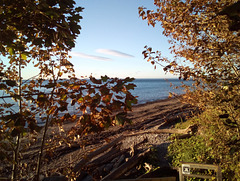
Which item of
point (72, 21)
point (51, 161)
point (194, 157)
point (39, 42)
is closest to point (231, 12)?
point (72, 21)

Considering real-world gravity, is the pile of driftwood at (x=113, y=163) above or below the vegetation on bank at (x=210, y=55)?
below

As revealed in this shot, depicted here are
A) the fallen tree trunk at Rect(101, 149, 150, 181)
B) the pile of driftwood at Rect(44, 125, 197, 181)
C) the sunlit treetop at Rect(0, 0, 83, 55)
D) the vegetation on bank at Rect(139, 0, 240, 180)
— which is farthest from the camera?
the pile of driftwood at Rect(44, 125, 197, 181)

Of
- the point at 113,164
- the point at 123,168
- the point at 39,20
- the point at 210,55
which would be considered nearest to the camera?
the point at 39,20

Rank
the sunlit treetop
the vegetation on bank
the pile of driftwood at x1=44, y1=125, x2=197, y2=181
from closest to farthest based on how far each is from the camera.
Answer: the sunlit treetop < the vegetation on bank < the pile of driftwood at x1=44, y1=125, x2=197, y2=181

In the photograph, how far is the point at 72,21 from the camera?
7.41 ft

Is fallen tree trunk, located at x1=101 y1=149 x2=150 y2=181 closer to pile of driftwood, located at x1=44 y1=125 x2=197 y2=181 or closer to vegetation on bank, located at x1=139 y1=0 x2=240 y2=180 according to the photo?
pile of driftwood, located at x1=44 y1=125 x2=197 y2=181

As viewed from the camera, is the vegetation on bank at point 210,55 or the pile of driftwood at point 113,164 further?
the pile of driftwood at point 113,164

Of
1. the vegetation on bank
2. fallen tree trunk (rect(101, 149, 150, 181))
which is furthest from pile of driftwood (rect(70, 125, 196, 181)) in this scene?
the vegetation on bank

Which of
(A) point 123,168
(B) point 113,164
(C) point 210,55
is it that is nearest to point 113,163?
(B) point 113,164

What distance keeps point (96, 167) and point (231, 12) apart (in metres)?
7.29

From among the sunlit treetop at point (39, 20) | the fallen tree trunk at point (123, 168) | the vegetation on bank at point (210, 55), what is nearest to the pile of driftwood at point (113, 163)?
the fallen tree trunk at point (123, 168)

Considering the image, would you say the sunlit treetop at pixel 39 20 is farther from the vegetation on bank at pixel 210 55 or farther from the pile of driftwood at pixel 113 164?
the pile of driftwood at pixel 113 164

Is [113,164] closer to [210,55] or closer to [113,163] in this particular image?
[113,163]

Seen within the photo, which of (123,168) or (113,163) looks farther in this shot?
(113,163)
